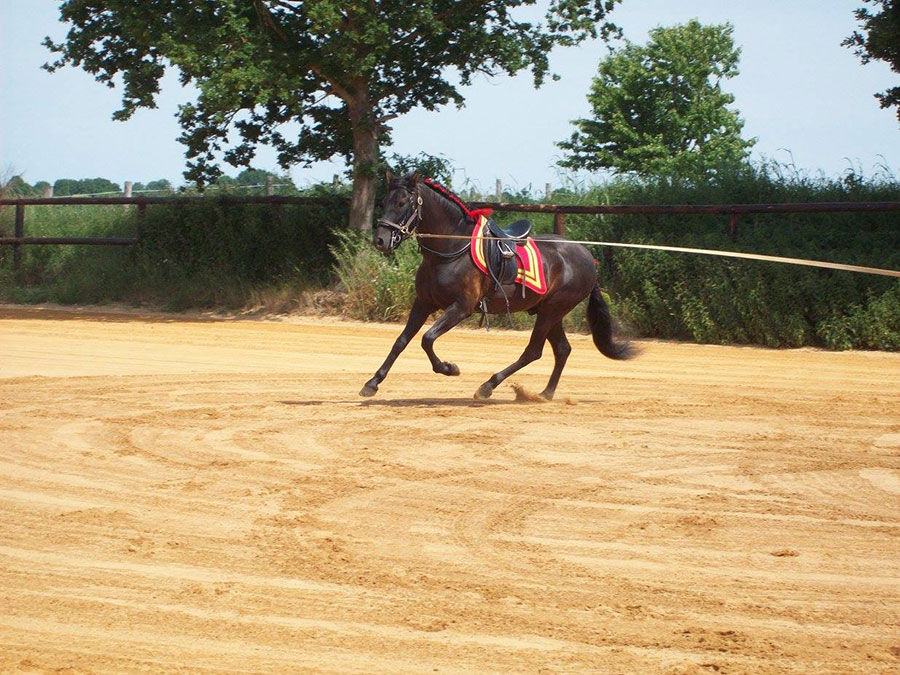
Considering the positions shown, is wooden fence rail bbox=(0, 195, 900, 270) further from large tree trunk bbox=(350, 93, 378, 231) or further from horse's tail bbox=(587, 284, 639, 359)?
horse's tail bbox=(587, 284, 639, 359)

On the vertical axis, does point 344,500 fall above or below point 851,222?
below

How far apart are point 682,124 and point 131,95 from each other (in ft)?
109

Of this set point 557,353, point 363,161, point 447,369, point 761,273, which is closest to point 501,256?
point 447,369

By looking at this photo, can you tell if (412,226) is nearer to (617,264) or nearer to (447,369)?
(447,369)

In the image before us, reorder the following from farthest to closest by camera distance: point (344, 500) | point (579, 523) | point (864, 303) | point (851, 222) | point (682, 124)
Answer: point (682, 124), point (851, 222), point (864, 303), point (344, 500), point (579, 523)

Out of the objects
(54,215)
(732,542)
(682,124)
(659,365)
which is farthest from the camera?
(682,124)

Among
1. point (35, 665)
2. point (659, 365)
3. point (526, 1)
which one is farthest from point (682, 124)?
point (35, 665)

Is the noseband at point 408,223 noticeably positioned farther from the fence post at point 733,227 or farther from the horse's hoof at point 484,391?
the fence post at point 733,227

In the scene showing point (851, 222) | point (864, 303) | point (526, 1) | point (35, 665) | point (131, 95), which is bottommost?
point (35, 665)

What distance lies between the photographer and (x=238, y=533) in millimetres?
6898

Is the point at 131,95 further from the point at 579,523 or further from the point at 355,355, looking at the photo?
the point at 579,523

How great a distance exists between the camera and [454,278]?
12.1m

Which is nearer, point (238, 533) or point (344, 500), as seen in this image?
point (238, 533)

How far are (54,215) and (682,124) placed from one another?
30.1 m
